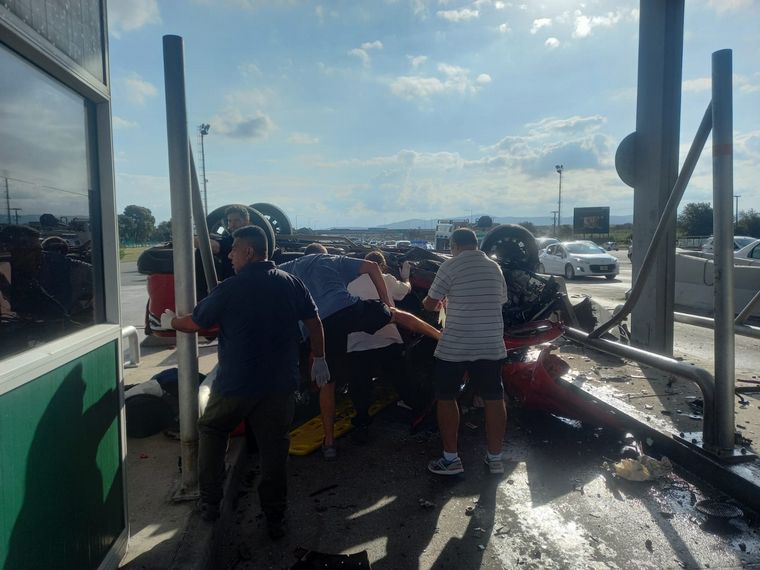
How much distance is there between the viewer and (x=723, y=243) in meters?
3.94

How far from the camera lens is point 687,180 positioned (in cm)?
435

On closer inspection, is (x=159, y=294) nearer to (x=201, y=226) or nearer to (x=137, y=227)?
(x=201, y=226)

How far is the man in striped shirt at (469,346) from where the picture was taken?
4.25 metres

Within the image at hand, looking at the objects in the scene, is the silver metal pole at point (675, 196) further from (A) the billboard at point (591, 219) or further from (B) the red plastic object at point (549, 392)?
(A) the billboard at point (591, 219)

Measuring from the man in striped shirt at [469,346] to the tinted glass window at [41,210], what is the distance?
2.54m

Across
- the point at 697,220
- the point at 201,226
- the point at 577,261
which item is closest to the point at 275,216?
the point at 201,226

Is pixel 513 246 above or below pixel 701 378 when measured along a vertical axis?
above

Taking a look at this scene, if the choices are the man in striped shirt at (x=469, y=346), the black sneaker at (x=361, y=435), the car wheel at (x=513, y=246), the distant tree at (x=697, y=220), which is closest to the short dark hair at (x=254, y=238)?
the man in striped shirt at (x=469, y=346)

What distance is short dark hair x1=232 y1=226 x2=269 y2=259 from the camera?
11.2ft

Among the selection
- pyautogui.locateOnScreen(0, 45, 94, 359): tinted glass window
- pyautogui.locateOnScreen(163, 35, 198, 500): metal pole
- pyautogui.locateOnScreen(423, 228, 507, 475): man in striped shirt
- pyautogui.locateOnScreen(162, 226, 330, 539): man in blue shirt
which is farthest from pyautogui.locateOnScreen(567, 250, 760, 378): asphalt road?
pyautogui.locateOnScreen(0, 45, 94, 359): tinted glass window

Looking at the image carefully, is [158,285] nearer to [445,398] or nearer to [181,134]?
[181,134]

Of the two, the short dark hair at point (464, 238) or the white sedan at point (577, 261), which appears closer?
the short dark hair at point (464, 238)

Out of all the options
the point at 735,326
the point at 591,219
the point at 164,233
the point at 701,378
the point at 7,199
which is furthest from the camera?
the point at 591,219

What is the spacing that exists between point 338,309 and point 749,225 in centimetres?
5604
